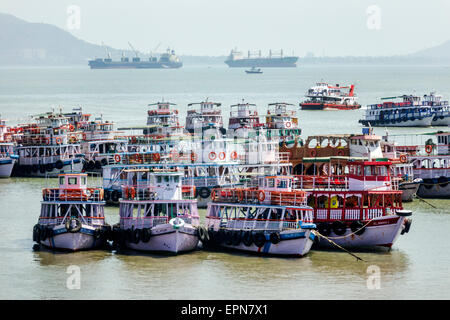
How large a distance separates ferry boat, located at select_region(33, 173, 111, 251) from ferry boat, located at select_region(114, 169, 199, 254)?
1.13 m

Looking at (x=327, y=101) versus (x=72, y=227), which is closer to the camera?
(x=72, y=227)

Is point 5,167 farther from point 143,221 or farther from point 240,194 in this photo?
point 240,194

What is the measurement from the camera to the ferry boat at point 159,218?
45844 mm

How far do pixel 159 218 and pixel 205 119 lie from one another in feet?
188

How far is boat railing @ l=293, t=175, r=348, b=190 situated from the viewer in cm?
4950

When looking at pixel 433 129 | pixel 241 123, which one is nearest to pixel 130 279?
pixel 241 123

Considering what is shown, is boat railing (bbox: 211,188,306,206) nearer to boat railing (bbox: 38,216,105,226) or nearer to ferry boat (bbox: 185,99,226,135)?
boat railing (bbox: 38,216,105,226)

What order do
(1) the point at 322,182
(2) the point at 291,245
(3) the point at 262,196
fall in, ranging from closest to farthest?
(2) the point at 291,245 → (3) the point at 262,196 → (1) the point at 322,182

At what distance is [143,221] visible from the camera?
46.9 m

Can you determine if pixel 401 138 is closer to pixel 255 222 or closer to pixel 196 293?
pixel 255 222

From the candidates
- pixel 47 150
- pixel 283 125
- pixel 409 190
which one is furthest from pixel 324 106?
pixel 409 190

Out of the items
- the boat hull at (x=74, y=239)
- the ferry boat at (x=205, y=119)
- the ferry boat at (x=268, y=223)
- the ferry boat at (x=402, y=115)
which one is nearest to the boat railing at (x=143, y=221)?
the boat hull at (x=74, y=239)

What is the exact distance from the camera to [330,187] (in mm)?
49719

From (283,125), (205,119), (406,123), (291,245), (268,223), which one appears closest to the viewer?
(291,245)
